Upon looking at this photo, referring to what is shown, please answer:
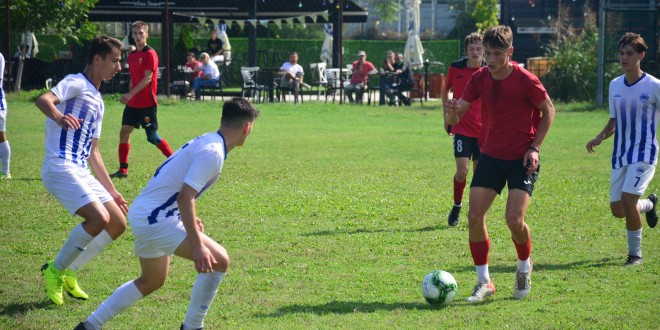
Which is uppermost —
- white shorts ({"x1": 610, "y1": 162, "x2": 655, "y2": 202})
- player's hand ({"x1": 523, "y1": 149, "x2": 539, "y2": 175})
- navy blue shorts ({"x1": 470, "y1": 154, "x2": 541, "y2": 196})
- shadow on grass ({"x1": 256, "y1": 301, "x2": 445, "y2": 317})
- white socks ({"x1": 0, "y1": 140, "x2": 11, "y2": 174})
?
player's hand ({"x1": 523, "y1": 149, "x2": 539, "y2": 175})

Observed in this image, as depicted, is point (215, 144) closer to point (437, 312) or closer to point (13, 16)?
point (437, 312)

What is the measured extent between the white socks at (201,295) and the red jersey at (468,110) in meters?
5.04

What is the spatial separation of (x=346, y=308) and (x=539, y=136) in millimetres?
1920

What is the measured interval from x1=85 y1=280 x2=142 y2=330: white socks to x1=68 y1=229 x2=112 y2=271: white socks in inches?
50.1

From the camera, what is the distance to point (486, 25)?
3638 cm

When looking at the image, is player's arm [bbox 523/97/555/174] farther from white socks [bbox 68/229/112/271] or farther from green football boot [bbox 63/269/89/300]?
green football boot [bbox 63/269/89/300]

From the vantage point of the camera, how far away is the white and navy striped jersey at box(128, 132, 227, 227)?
495 centimetres

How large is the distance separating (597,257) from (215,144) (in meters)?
4.62

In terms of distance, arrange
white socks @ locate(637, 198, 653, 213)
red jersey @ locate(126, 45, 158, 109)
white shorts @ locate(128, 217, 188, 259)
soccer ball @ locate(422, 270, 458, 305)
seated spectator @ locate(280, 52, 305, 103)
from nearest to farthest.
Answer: white shorts @ locate(128, 217, 188, 259), soccer ball @ locate(422, 270, 458, 305), white socks @ locate(637, 198, 653, 213), red jersey @ locate(126, 45, 158, 109), seated spectator @ locate(280, 52, 305, 103)

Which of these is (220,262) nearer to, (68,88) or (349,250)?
(68,88)

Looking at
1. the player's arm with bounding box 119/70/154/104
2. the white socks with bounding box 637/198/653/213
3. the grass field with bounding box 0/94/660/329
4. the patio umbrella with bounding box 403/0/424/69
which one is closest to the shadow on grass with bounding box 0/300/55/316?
the grass field with bounding box 0/94/660/329

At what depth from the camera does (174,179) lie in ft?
16.7

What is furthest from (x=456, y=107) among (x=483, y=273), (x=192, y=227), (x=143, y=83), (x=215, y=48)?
(x=215, y=48)

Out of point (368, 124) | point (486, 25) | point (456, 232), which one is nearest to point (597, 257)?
point (456, 232)
